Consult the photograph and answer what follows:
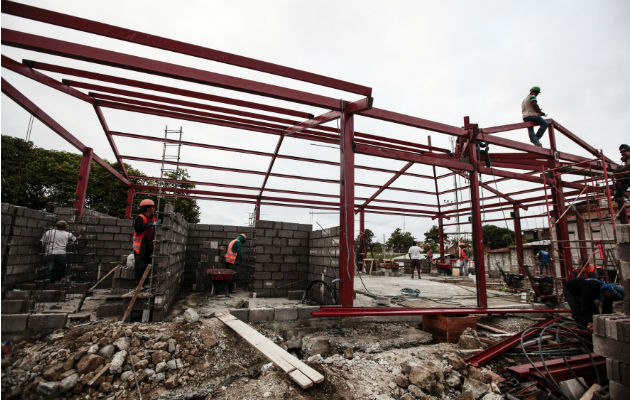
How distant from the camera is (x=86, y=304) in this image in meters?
5.58

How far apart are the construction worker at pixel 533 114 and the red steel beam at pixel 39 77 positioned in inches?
426

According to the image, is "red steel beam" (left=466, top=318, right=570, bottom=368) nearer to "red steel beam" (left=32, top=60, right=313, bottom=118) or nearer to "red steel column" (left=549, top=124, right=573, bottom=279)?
"red steel column" (left=549, top=124, right=573, bottom=279)

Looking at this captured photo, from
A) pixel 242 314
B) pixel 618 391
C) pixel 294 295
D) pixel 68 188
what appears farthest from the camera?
pixel 68 188

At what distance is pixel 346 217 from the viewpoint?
211 inches

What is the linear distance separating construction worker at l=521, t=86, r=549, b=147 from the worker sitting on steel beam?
93.1 inches

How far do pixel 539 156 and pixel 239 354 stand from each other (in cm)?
948

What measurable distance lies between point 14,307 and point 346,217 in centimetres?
502

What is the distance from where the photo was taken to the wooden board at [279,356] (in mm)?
3072

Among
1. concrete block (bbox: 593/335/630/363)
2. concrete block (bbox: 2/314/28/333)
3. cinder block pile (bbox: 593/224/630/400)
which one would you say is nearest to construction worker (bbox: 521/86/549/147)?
cinder block pile (bbox: 593/224/630/400)

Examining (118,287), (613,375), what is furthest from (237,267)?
(613,375)

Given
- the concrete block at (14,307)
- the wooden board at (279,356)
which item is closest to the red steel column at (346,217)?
the wooden board at (279,356)

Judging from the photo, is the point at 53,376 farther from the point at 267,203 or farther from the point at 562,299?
the point at 562,299

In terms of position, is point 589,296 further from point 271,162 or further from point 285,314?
point 271,162

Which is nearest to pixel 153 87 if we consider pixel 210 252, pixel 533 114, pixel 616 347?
pixel 210 252
